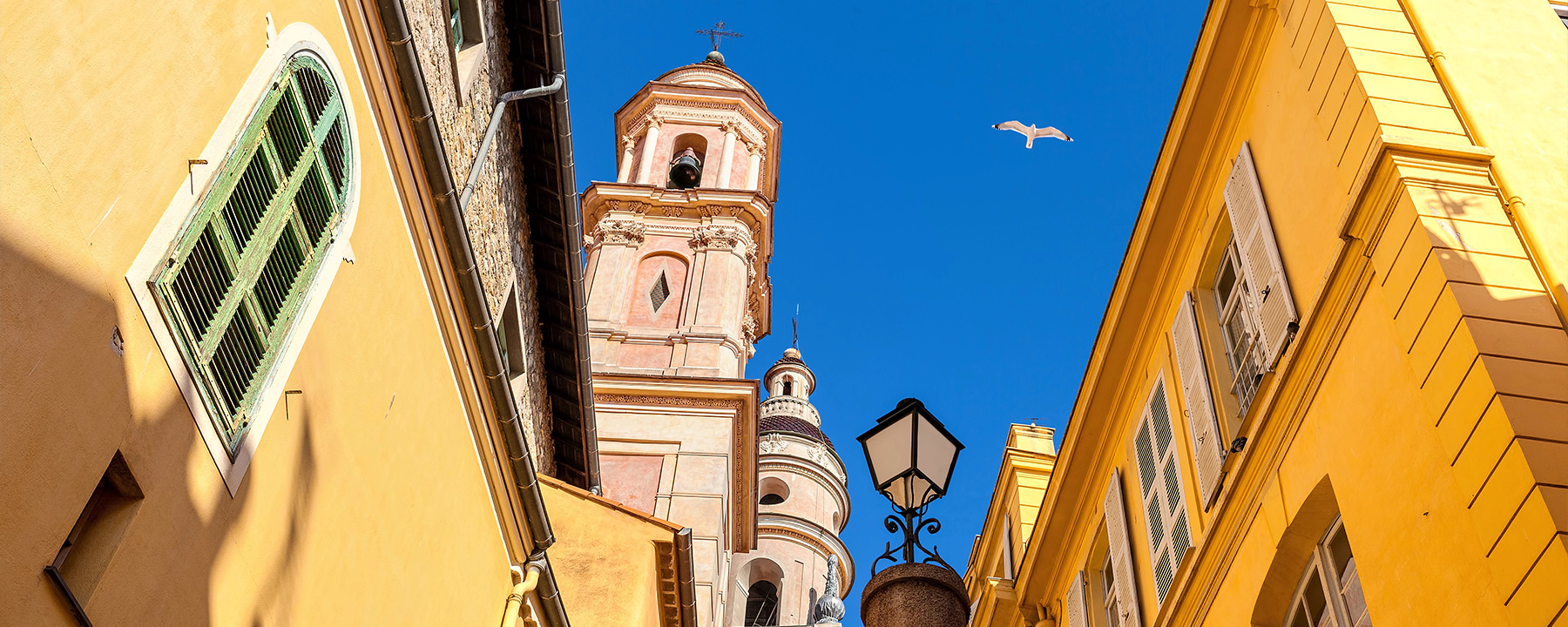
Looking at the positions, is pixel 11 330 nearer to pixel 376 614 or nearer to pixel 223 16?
pixel 223 16

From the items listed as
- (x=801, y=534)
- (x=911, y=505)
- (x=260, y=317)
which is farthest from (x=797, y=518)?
(x=260, y=317)

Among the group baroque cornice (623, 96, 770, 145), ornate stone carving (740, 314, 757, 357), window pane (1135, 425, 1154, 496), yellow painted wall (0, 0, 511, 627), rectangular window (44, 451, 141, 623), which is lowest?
rectangular window (44, 451, 141, 623)

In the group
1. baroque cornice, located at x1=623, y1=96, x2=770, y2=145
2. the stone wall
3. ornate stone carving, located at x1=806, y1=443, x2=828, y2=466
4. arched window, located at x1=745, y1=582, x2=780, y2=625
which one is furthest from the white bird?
ornate stone carving, located at x1=806, y1=443, x2=828, y2=466

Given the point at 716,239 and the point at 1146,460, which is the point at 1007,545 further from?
the point at 716,239

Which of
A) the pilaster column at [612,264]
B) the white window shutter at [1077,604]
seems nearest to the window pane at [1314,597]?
the white window shutter at [1077,604]

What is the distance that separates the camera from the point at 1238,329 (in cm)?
887

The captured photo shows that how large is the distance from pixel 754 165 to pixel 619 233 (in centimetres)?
449

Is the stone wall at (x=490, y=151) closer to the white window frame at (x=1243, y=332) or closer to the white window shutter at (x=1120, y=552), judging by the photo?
the white window frame at (x=1243, y=332)

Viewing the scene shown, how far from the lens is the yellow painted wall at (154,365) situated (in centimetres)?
439

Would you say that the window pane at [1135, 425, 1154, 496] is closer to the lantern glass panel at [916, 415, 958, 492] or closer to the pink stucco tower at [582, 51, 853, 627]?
the lantern glass panel at [916, 415, 958, 492]

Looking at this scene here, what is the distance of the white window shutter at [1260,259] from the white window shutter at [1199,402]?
708 mm

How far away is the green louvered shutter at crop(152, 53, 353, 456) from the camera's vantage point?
5383 millimetres

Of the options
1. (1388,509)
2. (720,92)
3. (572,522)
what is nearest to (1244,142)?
(1388,509)

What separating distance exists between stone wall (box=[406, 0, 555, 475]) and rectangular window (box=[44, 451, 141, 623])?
3.62 meters
